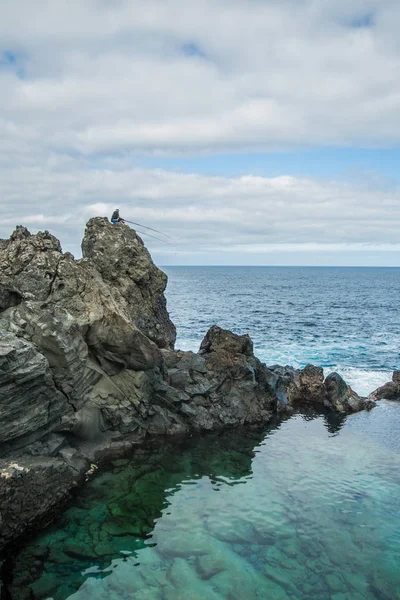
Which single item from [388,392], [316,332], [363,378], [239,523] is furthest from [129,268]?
[316,332]

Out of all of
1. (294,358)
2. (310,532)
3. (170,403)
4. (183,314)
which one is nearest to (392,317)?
(183,314)

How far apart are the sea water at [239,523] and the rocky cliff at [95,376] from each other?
53.8 inches

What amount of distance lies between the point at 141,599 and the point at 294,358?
34537 mm

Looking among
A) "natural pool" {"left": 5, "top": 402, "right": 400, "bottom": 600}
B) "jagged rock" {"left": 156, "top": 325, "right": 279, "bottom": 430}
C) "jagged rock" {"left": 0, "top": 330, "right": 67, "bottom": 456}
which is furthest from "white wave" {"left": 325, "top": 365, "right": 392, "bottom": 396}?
"jagged rock" {"left": 0, "top": 330, "right": 67, "bottom": 456}

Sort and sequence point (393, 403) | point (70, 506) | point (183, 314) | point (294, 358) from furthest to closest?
point (183, 314) → point (294, 358) → point (393, 403) → point (70, 506)

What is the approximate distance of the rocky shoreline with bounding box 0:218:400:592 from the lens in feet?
60.0

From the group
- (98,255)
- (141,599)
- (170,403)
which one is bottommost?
(141,599)

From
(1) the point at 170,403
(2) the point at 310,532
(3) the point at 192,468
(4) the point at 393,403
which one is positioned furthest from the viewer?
(4) the point at 393,403

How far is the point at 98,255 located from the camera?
29125 mm

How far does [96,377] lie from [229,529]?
9.86 meters

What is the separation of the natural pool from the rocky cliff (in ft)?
5.33

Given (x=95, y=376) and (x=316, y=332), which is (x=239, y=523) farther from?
(x=316, y=332)

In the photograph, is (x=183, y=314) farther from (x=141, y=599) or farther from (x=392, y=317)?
(x=141, y=599)

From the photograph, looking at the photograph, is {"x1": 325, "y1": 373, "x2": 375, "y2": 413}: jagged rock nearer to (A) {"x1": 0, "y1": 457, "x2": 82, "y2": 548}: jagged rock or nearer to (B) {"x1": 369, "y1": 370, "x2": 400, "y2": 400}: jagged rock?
(B) {"x1": 369, "y1": 370, "x2": 400, "y2": 400}: jagged rock
